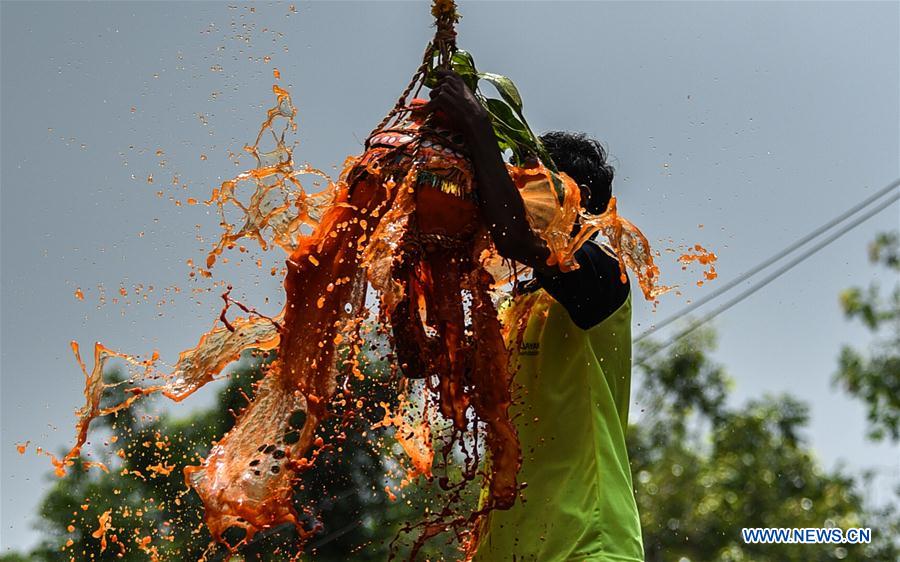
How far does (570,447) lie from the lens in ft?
10.6

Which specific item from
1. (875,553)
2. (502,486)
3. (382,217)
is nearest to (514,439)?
(502,486)

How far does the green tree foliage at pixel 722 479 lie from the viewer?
15.3 meters

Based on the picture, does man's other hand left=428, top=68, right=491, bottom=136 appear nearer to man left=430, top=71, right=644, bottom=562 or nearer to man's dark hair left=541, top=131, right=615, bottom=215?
man left=430, top=71, right=644, bottom=562

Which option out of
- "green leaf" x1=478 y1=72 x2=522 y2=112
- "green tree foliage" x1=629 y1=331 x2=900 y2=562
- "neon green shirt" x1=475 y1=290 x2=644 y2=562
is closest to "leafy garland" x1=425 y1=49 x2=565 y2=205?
"green leaf" x1=478 y1=72 x2=522 y2=112

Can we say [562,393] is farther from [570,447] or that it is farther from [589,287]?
[589,287]

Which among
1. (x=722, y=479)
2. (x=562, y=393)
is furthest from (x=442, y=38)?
(x=722, y=479)

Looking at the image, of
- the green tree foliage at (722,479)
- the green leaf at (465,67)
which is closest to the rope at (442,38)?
the green leaf at (465,67)

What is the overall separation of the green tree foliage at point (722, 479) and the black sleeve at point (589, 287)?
10927 mm

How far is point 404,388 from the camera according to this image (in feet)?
11.8

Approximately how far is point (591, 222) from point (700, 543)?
13039 millimetres

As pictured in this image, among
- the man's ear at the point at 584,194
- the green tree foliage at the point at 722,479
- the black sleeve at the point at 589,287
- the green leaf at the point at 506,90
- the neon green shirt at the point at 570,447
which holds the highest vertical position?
the green tree foliage at the point at 722,479

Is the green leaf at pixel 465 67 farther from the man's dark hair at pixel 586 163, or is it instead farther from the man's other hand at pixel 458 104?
the man's dark hair at pixel 586 163

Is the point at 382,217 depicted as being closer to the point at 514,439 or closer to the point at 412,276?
the point at 412,276

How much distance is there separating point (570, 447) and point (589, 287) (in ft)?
1.40
